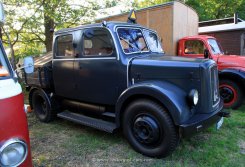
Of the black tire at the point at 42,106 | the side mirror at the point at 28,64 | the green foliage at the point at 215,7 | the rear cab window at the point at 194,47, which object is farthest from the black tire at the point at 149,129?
the green foliage at the point at 215,7

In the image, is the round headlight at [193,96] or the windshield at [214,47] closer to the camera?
the round headlight at [193,96]

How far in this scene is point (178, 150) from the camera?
12.2 feet

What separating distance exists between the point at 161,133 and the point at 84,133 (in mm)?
1727

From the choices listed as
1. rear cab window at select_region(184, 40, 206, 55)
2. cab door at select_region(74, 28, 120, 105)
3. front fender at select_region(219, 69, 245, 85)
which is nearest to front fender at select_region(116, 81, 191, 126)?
cab door at select_region(74, 28, 120, 105)

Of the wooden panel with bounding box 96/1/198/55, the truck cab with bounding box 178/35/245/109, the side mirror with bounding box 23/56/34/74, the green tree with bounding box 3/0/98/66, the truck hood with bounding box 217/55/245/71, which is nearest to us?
the side mirror with bounding box 23/56/34/74

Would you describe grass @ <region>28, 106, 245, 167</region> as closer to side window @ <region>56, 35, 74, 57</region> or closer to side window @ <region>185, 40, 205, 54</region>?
side window @ <region>56, 35, 74, 57</region>

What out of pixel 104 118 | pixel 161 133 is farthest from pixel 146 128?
pixel 104 118

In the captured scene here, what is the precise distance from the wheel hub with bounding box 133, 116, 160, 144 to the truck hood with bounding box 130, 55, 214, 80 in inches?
26.7

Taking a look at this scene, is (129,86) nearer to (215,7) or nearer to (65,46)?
(65,46)

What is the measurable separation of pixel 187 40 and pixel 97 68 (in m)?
3.94

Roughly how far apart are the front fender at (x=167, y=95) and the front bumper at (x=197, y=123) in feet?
0.30

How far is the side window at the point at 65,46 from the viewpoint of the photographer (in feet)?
15.3

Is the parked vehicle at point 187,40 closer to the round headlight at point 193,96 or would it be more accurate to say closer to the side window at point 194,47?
the side window at point 194,47

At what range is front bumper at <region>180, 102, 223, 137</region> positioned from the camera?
311 centimetres
